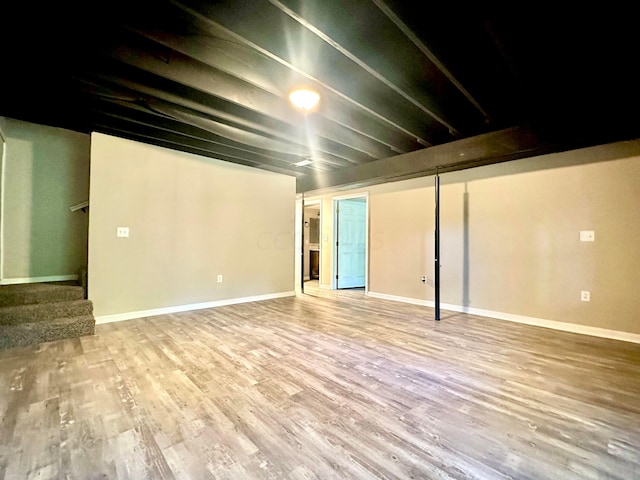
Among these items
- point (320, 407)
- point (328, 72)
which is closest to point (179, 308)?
point (320, 407)

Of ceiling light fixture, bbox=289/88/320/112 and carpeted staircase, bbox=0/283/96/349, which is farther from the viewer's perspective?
carpeted staircase, bbox=0/283/96/349

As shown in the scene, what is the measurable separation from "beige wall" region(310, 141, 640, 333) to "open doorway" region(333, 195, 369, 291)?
1627mm

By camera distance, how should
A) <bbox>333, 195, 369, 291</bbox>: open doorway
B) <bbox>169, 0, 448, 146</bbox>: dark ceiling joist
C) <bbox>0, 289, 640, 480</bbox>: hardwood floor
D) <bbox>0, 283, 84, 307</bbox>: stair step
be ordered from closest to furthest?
<bbox>0, 289, 640, 480</bbox>: hardwood floor, <bbox>169, 0, 448, 146</bbox>: dark ceiling joist, <bbox>0, 283, 84, 307</bbox>: stair step, <bbox>333, 195, 369, 291</bbox>: open doorway

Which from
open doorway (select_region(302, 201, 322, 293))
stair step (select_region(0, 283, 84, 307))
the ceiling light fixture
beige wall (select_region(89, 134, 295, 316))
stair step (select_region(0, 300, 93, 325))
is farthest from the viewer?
open doorway (select_region(302, 201, 322, 293))

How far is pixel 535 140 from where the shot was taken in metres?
3.15

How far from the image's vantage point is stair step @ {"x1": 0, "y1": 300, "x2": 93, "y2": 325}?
2.86 m

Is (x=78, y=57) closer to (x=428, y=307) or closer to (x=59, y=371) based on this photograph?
(x=59, y=371)

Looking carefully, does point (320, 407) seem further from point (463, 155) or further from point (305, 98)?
point (463, 155)

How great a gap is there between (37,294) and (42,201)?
60.2 inches

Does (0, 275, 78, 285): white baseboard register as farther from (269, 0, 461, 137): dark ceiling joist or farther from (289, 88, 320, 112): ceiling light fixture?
(269, 0, 461, 137): dark ceiling joist

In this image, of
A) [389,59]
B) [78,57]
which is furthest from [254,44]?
[78,57]

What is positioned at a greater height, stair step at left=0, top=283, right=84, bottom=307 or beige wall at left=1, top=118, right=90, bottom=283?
beige wall at left=1, top=118, right=90, bottom=283


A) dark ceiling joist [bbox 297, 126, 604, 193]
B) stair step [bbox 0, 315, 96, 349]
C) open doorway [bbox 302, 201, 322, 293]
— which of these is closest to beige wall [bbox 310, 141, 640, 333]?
dark ceiling joist [bbox 297, 126, 604, 193]

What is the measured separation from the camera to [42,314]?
3.03 m
